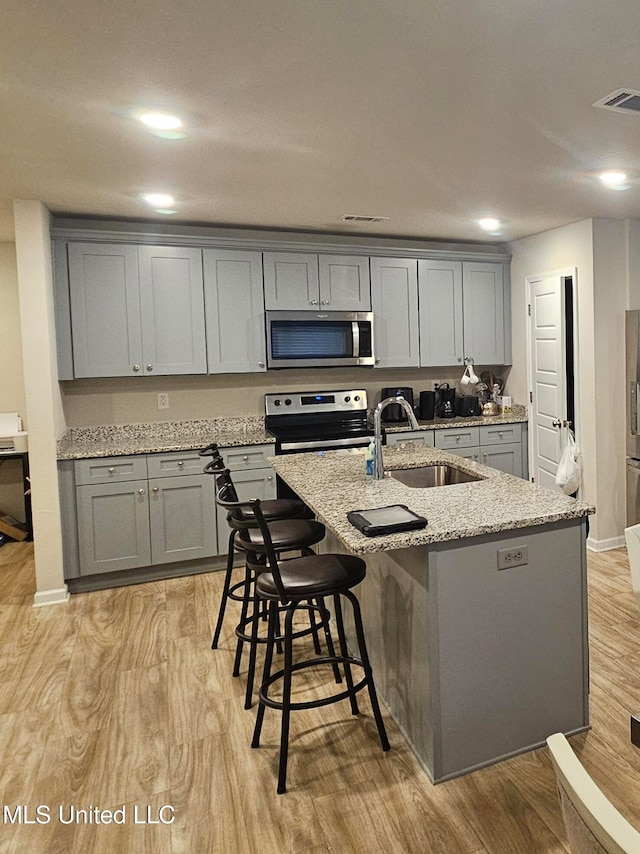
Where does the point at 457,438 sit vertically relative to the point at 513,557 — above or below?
above

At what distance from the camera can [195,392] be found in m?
4.62

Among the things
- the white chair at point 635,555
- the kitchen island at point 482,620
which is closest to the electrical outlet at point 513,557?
the kitchen island at point 482,620

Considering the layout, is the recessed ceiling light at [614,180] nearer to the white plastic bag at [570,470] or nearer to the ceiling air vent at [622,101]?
the ceiling air vent at [622,101]

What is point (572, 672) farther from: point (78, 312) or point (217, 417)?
point (78, 312)

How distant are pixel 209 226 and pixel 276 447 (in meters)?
1.78

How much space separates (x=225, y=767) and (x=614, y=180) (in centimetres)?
355

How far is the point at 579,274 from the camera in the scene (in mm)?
4371

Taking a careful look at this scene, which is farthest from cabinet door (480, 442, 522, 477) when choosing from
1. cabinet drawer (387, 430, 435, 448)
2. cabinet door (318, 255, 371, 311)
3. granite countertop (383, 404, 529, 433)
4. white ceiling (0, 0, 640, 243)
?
white ceiling (0, 0, 640, 243)

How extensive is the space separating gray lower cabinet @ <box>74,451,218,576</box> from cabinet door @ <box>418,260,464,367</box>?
2.26m

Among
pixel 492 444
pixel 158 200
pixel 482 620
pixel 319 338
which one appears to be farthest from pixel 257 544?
pixel 492 444

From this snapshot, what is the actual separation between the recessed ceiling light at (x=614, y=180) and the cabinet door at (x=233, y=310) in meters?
2.36

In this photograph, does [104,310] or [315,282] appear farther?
[315,282]

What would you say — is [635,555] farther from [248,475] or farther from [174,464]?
[174,464]

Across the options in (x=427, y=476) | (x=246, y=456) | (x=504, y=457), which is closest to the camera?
(x=427, y=476)
